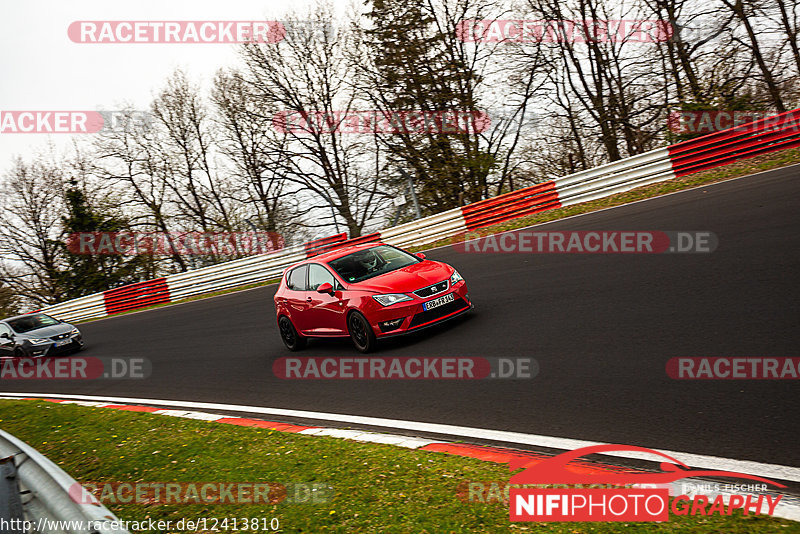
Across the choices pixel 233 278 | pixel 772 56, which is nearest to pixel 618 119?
pixel 772 56

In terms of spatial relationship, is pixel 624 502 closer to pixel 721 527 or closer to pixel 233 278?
pixel 721 527

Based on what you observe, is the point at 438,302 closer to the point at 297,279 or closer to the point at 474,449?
the point at 297,279

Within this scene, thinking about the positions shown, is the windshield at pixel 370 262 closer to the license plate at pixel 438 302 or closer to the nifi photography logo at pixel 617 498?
the license plate at pixel 438 302

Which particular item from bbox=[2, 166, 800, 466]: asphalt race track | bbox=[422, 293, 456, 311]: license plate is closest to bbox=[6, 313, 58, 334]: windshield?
bbox=[2, 166, 800, 466]: asphalt race track

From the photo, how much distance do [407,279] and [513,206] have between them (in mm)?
10416

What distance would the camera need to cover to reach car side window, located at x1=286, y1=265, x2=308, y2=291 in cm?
1111

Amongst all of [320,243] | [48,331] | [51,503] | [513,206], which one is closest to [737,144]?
[513,206]

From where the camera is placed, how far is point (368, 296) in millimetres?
9359

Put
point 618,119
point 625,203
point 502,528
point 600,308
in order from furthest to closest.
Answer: point 618,119, point 625,203, point 600,308, point 502,528

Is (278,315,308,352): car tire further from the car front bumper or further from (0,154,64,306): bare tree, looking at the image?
(0,154,64,306): bare tree

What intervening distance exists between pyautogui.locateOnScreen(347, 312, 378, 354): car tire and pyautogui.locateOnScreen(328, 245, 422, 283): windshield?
2.03ft

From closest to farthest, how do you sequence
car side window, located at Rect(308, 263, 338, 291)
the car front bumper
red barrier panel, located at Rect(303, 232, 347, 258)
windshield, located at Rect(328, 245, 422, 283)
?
the car front bumper < windshield, located at Rect(328, 245, 422, 283) < car side window, located at Rect(308, 263, 338, 291) < red barrier panel, located at Rect(303, 232, 347, 258)

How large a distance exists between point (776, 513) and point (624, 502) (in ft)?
2.47

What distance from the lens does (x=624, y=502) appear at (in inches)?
144
